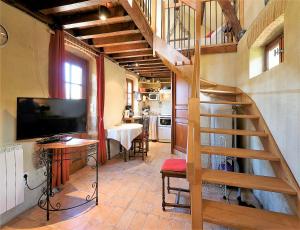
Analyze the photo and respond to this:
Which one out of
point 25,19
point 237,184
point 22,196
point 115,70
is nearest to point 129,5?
point 25,19

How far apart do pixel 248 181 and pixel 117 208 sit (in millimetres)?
1551

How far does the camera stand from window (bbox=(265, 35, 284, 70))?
2.16 metres

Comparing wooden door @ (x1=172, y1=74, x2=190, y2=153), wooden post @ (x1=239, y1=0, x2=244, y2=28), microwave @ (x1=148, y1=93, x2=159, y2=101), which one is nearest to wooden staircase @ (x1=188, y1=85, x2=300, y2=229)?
wooden post @ (x1=239, y1=0, x2=244, y2=28)

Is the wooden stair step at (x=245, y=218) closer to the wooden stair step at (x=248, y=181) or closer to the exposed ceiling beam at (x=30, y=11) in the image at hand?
the wooden stair step at (x=248, y=181)

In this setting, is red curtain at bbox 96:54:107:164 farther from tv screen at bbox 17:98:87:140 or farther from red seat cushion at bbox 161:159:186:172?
red seat cushion at bbox 161:159:186:172

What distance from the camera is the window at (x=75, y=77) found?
3.34 m

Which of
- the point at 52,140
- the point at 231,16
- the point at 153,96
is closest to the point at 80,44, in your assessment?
the point at 52,140

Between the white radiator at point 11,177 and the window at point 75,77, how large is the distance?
Result: 152 cm

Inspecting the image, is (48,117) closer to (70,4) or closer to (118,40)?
(70,4)

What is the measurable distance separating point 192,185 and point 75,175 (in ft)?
8.45

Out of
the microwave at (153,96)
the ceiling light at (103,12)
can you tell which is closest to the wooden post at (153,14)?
the ceiling light at (103,12)

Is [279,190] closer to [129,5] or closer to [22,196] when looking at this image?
[129,5]

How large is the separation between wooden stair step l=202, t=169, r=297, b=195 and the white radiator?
1.99m

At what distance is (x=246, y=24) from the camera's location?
3225mm
